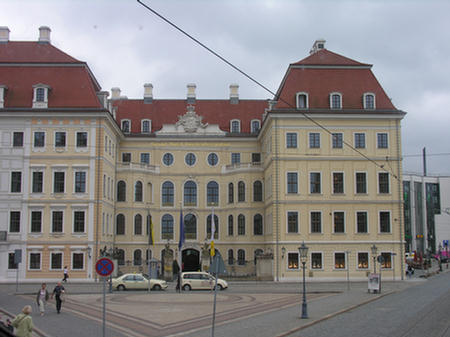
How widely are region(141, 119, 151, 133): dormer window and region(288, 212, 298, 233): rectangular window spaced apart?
19120mm

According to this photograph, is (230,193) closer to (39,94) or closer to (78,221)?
→ (78,221)

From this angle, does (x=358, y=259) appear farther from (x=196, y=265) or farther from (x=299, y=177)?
(x=196, y=265)

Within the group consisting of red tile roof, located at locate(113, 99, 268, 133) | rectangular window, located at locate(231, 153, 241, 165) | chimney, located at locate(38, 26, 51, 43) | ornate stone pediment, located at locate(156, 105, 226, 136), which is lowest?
rectangular window, located at locate(231, 153, 241, 165)

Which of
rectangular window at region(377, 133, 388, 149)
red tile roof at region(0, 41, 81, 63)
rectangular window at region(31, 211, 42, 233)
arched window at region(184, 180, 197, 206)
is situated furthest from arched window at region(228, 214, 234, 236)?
red tile roof at region(0, 41, 81, 63)

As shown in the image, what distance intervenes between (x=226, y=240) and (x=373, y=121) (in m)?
18.9

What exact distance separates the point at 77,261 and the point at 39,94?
14.5 metres

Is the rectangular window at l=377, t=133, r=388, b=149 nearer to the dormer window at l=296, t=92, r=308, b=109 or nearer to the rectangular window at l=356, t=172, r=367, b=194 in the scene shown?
the rectangular window at l=356, t=172, r=367, b=194

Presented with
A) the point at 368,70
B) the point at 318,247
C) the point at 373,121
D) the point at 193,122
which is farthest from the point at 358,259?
the point at 193,122

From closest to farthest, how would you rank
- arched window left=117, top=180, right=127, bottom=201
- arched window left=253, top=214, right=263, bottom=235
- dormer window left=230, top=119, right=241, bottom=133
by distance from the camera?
arched window left=253, top=214, right=263, bottom=235, arched window left=117, top=180, right=127, bottom=201, dormer window left=230, top=119, right=241, bottom=133

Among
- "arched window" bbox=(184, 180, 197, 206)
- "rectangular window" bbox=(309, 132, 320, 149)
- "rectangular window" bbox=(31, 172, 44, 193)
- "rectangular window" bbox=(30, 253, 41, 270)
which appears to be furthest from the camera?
"arched window" bbox=(184, 180, 197, 206)

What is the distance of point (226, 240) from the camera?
57719 mm

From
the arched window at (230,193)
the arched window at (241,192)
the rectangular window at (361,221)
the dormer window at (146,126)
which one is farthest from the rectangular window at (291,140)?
the dormer window at (146,126)

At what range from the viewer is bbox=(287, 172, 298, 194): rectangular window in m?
48.8

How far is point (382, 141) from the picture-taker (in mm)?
49406
